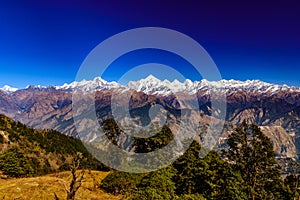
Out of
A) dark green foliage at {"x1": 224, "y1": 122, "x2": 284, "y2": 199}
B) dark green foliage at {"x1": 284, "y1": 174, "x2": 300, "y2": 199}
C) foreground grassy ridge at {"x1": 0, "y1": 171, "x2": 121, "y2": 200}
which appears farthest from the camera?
dark green foliage at {"x1": 284, "y1": 174, "x2": 300, "y2": 199}

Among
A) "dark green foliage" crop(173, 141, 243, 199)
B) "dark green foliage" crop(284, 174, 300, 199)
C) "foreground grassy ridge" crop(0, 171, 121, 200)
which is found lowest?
"foreground grassy ridge" crop(0, 171, 121, 200)

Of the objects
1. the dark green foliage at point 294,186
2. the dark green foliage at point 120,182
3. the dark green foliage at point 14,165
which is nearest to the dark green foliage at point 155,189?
the dark green foliage at point 120,182

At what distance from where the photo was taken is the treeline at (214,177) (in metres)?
33.5

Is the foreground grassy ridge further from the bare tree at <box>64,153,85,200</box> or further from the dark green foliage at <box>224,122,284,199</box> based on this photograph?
the dark green foliage at <box>224,122,284,199</box>

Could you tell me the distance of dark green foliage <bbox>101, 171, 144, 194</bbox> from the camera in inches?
2037

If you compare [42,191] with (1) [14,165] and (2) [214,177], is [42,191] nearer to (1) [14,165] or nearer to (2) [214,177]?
(1) [14,165]

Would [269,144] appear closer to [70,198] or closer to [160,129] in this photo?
[160,129]

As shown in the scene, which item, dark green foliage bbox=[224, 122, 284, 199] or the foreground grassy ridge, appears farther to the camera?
dark green foliage bbox=[224, 122, 284, 199]

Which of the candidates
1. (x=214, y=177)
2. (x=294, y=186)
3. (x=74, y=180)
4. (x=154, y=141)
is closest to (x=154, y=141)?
(x=154, y=141)

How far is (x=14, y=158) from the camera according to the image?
64438 millimetres

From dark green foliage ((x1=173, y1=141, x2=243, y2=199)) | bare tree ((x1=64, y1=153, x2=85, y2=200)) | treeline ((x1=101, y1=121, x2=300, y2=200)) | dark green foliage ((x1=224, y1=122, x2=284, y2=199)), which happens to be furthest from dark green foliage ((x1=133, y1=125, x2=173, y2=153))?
bare tree ((x1=64, y1=153, x2=85, y2=200))

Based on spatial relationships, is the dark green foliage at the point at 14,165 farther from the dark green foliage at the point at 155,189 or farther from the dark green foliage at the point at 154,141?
the dark green foliage at the point at 155,189

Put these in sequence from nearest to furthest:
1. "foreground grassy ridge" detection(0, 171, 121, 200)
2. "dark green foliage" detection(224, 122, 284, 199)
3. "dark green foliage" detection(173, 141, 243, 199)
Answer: "dark green foliage" detection(173, 141, 243, 199), "foreground grassy ridge" detection(0, 171, 121, 200), "dark green foliage" detection(224, 122, 284, 199)

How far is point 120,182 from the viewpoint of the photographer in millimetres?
51969
